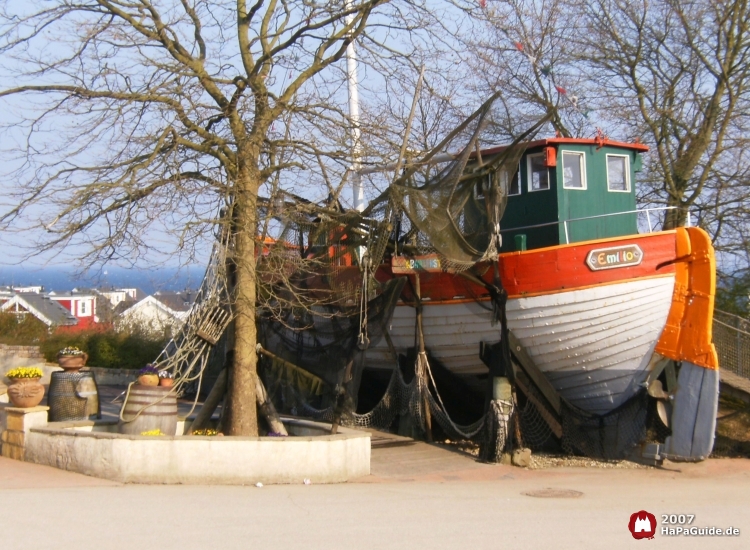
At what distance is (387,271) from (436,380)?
221 cm

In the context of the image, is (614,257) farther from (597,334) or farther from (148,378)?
(148,378)

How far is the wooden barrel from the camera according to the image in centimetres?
1080

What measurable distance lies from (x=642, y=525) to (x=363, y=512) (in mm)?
2684

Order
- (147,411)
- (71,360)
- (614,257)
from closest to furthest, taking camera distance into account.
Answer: (147,411) < (71,360) < (614,257)

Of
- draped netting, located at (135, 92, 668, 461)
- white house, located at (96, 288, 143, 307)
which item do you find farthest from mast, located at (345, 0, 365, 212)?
white house, located at (96, 288, 143, 307)

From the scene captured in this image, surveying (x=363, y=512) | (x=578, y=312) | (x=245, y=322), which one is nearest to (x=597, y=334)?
(x=578, y=312)

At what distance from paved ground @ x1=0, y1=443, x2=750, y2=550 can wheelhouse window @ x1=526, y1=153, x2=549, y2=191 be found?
17.6ft

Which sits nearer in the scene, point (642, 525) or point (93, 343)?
point (642, 525)

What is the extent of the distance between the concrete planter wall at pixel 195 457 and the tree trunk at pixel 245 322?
4.23ft

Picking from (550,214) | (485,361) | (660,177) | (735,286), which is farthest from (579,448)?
(660,177)

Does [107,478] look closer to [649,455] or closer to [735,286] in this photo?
[649,455]

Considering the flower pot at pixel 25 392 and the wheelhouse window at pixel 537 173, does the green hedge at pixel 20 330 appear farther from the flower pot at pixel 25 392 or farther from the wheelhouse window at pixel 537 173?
the wheelhouse window at pixel 537 173

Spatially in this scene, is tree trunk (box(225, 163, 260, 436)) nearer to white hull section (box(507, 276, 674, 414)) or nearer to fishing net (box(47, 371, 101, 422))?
fishing net (box(47, 371, 101, 422))

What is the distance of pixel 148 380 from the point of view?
36.4 feet
